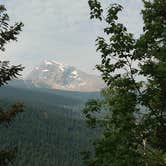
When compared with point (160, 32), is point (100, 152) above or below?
below

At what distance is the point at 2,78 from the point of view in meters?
18.4

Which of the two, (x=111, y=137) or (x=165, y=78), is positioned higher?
(x=165, y=78)

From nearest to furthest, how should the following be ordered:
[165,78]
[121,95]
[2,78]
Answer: [165,78] → [121,95] → [2,78]

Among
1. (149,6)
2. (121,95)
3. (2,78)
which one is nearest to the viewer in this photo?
(121,95)

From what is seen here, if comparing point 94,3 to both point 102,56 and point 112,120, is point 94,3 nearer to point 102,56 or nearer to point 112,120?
point 102,56

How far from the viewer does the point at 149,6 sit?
16.0 metres

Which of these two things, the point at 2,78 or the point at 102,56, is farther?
the point at 2,78

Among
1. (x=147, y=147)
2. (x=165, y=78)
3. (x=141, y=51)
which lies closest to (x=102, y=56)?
(x=141, y=51)

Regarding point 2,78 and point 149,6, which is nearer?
point 149,6

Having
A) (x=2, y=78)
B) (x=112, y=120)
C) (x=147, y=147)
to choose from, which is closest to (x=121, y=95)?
(x=112, y=120)

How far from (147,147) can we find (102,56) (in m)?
3.57

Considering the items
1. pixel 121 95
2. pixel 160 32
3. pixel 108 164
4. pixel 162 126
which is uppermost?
pixel 160 32

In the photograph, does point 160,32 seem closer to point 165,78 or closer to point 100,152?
point 165,78

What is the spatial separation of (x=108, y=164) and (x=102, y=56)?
151 inches
